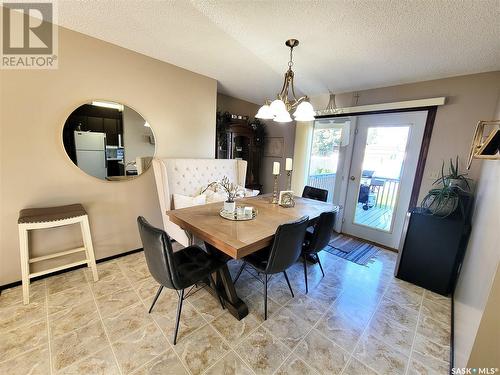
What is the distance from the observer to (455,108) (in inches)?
99.0

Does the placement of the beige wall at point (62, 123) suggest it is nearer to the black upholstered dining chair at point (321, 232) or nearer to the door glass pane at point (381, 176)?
the black upholstered dining chair at point (321, 232)

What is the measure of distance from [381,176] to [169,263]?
3.25 metres

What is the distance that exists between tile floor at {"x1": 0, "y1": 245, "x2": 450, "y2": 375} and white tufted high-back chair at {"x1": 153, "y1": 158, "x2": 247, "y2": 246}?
25.5 inches

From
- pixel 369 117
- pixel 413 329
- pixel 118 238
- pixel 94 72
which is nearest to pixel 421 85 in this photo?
pixel 369 117

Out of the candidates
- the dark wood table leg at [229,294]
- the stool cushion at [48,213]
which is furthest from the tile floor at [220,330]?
the stool cushion at [48,213]

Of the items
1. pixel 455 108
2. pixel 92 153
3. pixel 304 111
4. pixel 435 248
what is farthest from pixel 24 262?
pixel 455 108

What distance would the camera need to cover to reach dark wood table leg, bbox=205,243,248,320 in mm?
1727

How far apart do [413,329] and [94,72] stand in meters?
3.84

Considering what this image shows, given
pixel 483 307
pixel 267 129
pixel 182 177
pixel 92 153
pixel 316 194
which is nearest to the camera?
pixel 483 307

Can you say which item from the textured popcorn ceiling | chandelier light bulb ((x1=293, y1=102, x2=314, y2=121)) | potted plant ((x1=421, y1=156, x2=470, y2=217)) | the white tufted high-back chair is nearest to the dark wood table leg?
the white tufted high-back chair

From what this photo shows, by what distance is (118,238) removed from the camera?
254 centimetres

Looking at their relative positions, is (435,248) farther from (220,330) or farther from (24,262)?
(24,262)

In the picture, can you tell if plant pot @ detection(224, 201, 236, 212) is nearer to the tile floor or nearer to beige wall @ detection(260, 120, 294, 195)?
the tile floor

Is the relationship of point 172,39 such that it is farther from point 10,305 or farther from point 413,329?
point 413,329
